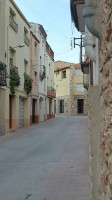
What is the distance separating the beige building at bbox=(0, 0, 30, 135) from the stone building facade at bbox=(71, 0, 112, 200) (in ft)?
47.5

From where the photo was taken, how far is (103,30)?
2629 mm

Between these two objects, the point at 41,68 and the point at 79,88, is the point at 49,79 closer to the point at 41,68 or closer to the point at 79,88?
the point at 41,68

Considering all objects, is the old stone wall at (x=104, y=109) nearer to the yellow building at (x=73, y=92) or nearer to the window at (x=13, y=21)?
the window at (x=13, y=21)

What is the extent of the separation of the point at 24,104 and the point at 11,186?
19321mm

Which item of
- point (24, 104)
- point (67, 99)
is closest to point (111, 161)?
point (24, 104)

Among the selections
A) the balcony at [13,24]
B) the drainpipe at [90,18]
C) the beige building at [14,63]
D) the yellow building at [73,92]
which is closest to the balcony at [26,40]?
the beige building at [14,63]

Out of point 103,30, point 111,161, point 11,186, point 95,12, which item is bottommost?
point 11,186

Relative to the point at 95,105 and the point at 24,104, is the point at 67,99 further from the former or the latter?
the point at 95,105

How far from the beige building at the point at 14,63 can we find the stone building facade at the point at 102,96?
14.5 meters

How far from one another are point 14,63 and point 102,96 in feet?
63.0

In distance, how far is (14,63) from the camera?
850 inches

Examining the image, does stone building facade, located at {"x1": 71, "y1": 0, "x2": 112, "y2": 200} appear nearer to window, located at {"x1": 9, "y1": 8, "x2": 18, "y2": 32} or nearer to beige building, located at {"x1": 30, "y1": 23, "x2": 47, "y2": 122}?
window, located at {"x1": 9, "y1": 8, "x2": 18, "y2": 32}

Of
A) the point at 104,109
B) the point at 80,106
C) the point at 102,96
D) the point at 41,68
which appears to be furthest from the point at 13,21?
the point at 80,106

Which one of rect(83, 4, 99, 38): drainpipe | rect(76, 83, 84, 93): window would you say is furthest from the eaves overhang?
rect(76, 83, 84, 93): window
